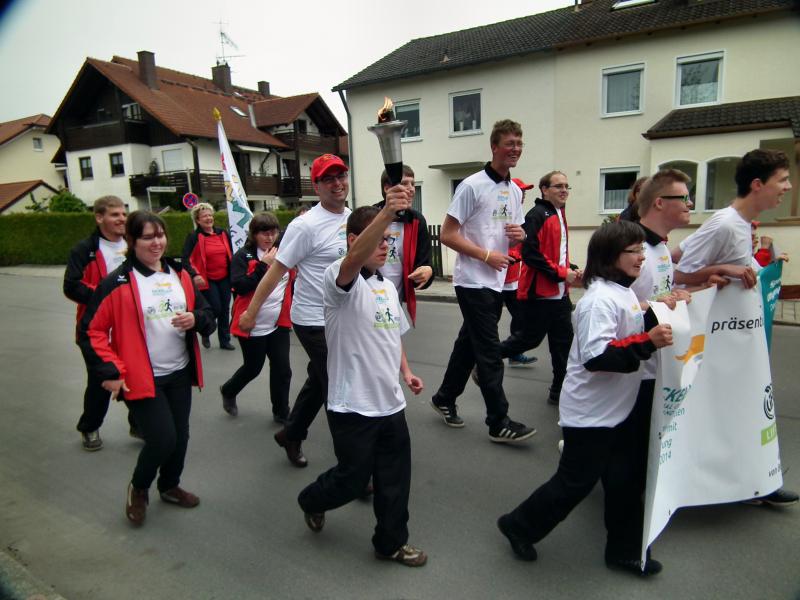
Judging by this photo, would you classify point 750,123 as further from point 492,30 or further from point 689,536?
point 689,536

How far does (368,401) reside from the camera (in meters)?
2.52

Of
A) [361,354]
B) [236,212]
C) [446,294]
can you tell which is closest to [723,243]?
[361,354]

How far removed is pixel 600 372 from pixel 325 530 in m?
1.70

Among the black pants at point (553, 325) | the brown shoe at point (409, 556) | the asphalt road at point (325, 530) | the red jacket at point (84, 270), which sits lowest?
the asphalt road at point (325, 530)

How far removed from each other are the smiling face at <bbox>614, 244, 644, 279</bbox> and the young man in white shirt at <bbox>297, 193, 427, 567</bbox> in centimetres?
104

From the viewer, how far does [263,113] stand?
37.8 m

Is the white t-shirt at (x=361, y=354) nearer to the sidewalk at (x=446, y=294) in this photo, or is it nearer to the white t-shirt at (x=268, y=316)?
the white t-shirt at (x=268, y=316)

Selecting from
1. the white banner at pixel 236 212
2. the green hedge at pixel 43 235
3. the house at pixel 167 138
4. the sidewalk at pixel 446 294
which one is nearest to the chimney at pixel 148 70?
the house at pixel 167 138

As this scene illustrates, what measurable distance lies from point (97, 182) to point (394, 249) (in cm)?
3563

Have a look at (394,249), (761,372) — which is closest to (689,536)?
(761,372)

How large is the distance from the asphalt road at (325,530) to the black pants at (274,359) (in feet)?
1.07

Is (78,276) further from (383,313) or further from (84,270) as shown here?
(383,313)

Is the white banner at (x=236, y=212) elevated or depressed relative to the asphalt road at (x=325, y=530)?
elevated

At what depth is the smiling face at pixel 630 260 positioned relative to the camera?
2.41m
